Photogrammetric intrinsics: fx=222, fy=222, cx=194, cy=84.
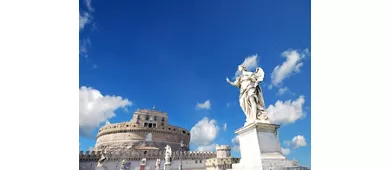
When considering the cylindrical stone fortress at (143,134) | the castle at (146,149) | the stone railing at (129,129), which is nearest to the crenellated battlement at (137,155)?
the castle at (146,149)

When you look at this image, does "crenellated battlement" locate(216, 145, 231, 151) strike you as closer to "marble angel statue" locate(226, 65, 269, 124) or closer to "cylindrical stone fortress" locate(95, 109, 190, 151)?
"cylindrical stone fortress" locate(95, 109, 190, 151)

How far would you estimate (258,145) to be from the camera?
11.9 ft

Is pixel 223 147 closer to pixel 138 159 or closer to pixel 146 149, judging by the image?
pixel 146 149

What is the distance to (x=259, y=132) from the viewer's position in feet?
12.3

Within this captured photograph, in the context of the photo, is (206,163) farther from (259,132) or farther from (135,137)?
(259,132)

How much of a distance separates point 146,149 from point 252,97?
37.3 meters

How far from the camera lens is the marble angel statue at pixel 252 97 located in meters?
4.04

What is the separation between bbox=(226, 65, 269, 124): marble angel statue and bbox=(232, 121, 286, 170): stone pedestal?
17 centimetres

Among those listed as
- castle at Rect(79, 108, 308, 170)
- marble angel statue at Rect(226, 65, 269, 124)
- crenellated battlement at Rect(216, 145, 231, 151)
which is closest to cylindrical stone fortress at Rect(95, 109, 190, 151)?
castle at Rect(79, 108, 308, 170)

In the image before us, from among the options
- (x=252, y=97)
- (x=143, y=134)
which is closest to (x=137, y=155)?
(x=143, y=134)

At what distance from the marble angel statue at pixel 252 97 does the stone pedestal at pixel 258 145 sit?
17 cm

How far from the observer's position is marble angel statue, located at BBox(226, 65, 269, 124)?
13.3 feet
